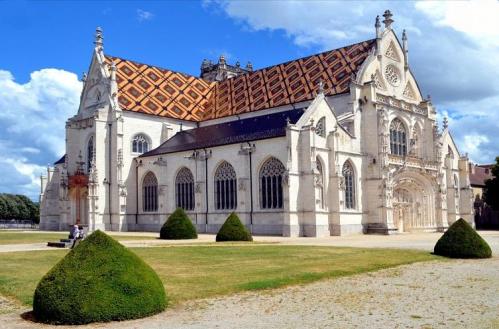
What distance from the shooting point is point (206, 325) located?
8.73 m

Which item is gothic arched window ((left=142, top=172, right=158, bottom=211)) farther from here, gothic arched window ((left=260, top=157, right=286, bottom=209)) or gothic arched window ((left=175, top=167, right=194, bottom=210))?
gothic arched window ((left=260, top=157, right=286, bottom=209))

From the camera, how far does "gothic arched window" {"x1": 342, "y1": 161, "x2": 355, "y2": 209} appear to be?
A: 129 ft

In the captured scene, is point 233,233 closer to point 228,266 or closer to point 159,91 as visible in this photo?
point 228,266

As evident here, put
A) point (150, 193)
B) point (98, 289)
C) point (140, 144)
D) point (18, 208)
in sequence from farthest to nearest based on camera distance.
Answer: point (18, 208)
point (140, 144)
point (150, 193)
point (98, 289)

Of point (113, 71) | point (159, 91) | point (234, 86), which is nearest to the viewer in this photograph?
point (113, 71)

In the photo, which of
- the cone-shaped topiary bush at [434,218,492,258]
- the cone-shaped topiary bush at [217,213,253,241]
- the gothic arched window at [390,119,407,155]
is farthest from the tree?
the cone-shaped topiary bush at [434,218,492,258]

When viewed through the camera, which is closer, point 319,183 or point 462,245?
point 462,245

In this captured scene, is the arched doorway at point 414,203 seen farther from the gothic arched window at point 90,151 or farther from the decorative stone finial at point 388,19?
the gothic arched window at point 90,151

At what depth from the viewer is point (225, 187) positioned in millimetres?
40719

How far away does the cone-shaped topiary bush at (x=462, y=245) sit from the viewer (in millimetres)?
18641

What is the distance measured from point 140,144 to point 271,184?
1594 centimetres

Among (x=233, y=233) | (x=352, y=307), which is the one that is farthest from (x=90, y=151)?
(x=352, y=307)

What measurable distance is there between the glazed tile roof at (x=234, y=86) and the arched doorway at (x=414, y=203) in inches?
367

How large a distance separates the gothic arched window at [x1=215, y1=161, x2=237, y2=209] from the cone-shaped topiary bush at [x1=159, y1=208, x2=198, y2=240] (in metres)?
8.47
